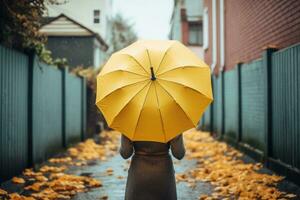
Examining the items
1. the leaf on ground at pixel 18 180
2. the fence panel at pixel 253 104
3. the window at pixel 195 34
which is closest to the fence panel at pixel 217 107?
the fence panel at pixel 253 104

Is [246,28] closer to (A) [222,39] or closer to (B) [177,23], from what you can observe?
(A) [222,39]

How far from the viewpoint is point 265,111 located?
9.58 meters

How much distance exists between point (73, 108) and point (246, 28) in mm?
5689

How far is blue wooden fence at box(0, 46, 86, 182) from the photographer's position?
7781 millimetres

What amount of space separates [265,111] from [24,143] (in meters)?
4.69

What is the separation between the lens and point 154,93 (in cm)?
411

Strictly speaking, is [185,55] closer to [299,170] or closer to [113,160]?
[299,170]

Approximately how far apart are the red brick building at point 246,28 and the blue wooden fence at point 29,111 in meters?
5.03

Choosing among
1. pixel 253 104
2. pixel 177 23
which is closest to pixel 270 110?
pixel 253 104

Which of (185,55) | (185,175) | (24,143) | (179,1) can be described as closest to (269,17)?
(185,175)

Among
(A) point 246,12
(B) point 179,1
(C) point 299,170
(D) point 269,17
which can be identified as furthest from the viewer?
(B) point 179,1

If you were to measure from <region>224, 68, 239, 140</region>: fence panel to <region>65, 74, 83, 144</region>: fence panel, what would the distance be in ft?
15.4

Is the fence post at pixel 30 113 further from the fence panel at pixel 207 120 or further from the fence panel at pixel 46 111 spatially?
the fence panel at pixel 207 120

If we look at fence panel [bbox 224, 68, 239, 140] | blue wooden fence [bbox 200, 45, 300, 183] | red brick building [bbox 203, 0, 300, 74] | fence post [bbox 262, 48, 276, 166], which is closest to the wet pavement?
blue wooden fence [bbox 200, 45, 300, 183]
